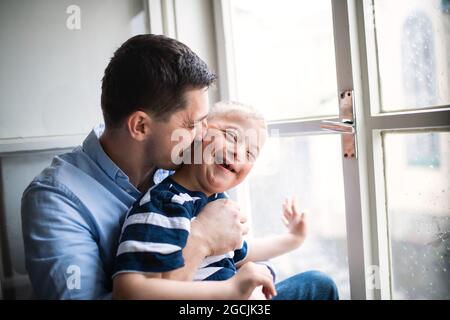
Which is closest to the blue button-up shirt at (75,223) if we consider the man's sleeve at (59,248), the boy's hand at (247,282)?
the man's sleeve at (59,248)

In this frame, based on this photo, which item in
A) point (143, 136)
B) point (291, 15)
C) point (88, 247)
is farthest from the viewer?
point (291, 15)

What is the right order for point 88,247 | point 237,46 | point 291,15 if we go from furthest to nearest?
point 237,46 < point 291,15 < point 88,247

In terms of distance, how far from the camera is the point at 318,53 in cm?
96

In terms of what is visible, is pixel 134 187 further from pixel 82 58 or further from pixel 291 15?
pixel 291 15

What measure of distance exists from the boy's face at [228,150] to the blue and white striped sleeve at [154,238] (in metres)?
0.12

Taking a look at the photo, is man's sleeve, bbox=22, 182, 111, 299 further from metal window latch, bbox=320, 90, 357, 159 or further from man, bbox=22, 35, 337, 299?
metal window latch, bbox=320, 90, 357, 159

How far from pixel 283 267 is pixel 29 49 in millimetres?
838

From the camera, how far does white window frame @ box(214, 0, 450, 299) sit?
86 centimetres

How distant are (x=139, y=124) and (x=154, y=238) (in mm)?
276

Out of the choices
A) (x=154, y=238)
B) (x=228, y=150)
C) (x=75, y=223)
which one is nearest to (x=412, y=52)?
(x=228, y=150)

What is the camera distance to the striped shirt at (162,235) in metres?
0.73

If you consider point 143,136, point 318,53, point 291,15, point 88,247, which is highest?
point 291,15

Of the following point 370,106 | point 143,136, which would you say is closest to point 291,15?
point 370,106

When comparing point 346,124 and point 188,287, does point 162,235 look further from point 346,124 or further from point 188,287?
point 346,124
